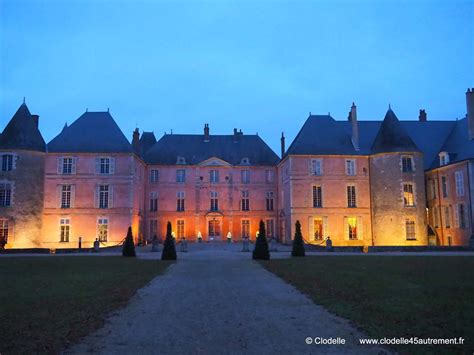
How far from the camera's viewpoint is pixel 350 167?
3192cm

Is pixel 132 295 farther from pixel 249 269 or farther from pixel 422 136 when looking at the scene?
pixel 422 136

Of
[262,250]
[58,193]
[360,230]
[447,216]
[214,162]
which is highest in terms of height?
[214,162]

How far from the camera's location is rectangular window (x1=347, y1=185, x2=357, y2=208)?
104 ft

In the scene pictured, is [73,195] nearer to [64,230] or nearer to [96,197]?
[96,197]

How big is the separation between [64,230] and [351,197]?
20765 millimetres

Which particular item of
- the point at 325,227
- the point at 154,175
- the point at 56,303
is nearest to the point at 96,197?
the point at 154,175

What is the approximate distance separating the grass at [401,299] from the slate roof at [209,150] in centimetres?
2428

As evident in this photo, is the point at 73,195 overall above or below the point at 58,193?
below

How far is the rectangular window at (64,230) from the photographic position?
30094mm

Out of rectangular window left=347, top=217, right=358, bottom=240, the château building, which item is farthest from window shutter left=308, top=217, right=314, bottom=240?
rectangular window left=347, top=217, right=358, bottom=240

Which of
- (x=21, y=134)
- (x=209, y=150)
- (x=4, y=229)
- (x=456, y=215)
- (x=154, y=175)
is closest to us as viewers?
(x=456, y=215)

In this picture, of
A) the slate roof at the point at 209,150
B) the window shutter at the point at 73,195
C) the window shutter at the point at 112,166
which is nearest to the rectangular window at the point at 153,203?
the slate roof at the point at 209,150

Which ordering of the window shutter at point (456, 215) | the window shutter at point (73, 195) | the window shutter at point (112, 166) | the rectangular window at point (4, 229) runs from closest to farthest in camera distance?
1. the window shutter at point (456, 215)
2. the rectangular window at point (4, 229)
3. the window shutter at point (73, 195)
4. the window shutter at point (112, 166)

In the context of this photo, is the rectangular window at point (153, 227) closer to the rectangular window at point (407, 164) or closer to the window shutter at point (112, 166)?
the window shutter at point (112, 166)
